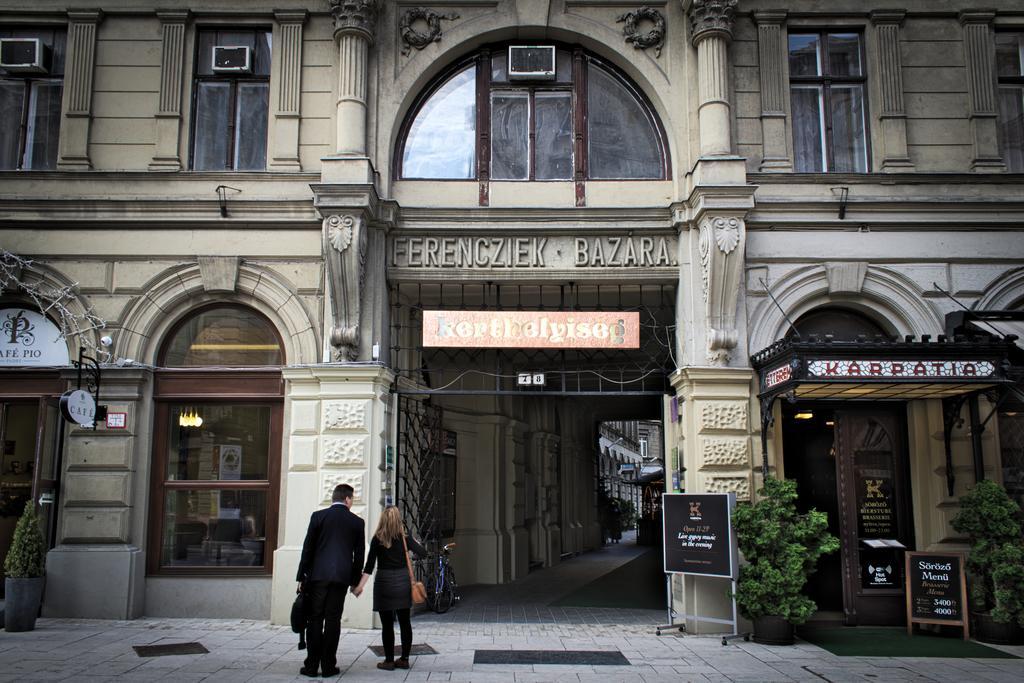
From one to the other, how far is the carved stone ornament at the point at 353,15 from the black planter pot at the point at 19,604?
850cm

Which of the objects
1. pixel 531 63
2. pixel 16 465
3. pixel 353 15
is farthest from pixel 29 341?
A: pixel 531 63

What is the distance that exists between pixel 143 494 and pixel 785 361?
8833 millimetres

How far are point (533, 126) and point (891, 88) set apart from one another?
5273 millimetres

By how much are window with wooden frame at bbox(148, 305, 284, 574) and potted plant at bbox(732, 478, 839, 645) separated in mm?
6355

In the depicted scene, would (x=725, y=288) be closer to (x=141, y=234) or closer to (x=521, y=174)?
(x=521, y=174)

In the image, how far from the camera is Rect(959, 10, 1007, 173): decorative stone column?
1259cm

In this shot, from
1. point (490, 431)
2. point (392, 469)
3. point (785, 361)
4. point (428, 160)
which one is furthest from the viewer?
point (490, 431)

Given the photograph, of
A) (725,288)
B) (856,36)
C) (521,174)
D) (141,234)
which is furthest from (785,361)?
(141,234)

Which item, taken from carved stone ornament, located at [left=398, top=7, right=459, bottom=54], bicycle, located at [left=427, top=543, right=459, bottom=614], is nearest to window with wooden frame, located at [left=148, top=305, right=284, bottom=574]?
bicycle, located at [left=427, top=543, right=459, bottom=614]

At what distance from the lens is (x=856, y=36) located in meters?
13.2

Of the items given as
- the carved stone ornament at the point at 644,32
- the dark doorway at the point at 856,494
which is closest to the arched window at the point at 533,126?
the carved stone ornament at the point at 644,32

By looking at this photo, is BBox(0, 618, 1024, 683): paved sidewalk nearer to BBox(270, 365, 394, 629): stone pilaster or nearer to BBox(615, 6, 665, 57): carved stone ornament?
BBox(270, 365, 394, 629): stone pilaster

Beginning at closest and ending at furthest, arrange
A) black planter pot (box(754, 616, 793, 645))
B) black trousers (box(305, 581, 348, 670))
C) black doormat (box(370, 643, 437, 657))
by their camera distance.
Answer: black trousers (box(305, 581, 348, 670)) < black doormat (box(370, 643, 437, 657)) < black planter pot (box(754, 616, 793, 645))

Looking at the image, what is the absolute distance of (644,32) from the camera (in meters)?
13.2
